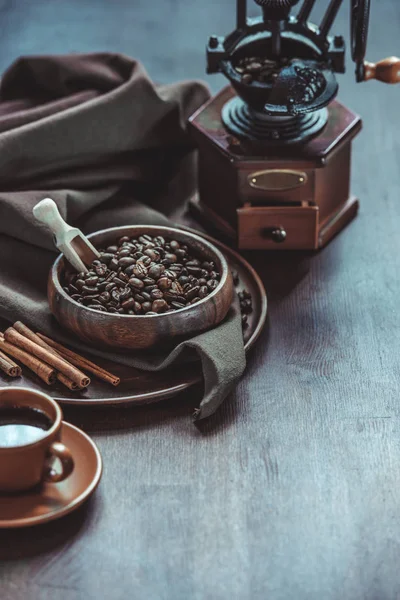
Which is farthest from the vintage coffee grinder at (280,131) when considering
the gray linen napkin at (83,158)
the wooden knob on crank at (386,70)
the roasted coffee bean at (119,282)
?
the roasted coffee bean at (119,282)

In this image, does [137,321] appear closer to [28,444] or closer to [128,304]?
[128,304]

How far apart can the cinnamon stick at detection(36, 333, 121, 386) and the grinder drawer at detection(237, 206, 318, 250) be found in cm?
50

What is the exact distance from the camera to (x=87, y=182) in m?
2.16

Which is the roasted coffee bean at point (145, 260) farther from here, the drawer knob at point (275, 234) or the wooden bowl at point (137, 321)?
the drawer knob at point (275, 234)

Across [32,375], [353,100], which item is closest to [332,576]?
[32,375]

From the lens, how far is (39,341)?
178 cm

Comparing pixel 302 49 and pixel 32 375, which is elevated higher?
pixel 302 49

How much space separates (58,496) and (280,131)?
3.07 ft

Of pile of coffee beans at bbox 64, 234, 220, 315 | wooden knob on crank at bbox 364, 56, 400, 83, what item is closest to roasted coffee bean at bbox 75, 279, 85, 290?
pile of coffee beans at bbox 64, 234, 220, 315

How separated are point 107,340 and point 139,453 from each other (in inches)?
9.0

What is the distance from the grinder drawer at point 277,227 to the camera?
6.71 ft

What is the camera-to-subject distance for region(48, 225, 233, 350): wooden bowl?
1.69m

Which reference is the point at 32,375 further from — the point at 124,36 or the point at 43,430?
the point at 124,36

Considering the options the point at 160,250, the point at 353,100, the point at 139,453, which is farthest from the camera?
the point at 353,100
